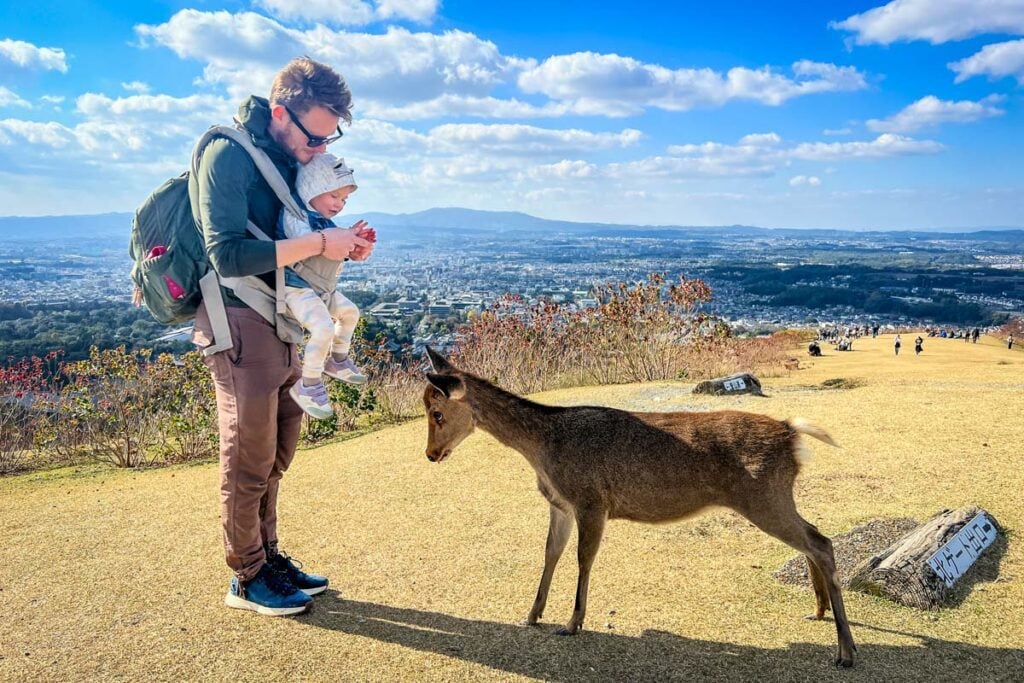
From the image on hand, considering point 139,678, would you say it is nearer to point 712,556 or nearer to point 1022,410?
point 712,556

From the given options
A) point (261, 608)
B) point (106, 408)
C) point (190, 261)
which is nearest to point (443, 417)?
point (261, 608)

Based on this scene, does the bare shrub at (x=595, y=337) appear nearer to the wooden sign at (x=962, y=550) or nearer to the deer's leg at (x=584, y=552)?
the wooden sign at (x=962, y=550)

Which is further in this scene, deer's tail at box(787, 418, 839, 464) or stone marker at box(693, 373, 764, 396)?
stone marker at box(693, 373, 764, 396)

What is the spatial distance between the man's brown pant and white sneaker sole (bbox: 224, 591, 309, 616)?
0.15m

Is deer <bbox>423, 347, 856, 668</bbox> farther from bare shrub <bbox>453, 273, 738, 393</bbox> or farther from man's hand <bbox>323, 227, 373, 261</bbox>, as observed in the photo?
bare shrub <bbox>453, 273, 738, 393</bbox>

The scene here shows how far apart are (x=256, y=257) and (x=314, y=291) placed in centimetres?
47

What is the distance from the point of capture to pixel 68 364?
1067 cm

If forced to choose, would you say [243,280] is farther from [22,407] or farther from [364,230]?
[22,407]

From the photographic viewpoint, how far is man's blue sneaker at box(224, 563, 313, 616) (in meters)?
4.19

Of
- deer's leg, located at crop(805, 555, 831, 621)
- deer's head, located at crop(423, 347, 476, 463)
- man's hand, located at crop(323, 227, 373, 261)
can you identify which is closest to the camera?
man's hand, located at crop(323, 227, 373, 261)

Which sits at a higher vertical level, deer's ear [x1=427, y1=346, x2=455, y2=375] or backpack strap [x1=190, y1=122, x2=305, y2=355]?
backpack strap [x1=190, y1=122, x2=305, y2=355]

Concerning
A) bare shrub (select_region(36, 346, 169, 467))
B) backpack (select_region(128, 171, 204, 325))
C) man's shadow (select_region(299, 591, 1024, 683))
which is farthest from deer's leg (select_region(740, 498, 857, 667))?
bare shrub (select_region(36, 346, 169, 467))

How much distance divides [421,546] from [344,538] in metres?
0.68

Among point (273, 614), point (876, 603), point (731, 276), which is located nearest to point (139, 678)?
point (273, 614)
